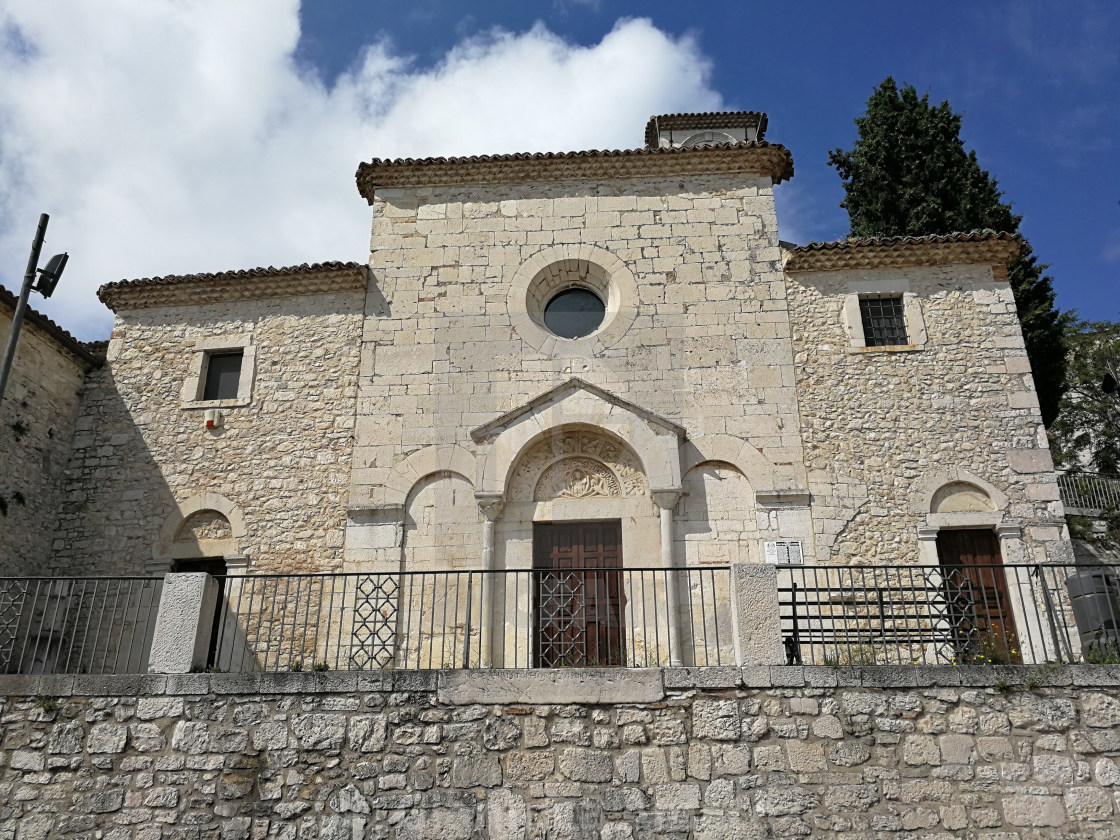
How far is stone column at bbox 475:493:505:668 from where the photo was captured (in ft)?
36.7

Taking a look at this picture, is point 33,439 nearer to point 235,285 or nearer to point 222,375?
point 222,375

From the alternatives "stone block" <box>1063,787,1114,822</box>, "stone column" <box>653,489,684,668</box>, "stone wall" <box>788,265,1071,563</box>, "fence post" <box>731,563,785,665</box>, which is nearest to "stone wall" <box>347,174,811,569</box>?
"stone column" <box>653,489,684,668</box>

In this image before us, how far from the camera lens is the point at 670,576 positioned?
11266mm

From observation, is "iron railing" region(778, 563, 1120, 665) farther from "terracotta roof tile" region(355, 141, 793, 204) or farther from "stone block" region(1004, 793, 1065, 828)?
"terracotta roof tile" region(355, 141, 793, 204)

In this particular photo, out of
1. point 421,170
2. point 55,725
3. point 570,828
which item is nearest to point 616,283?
point 421,170

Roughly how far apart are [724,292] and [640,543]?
417 cm

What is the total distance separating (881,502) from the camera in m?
11.8

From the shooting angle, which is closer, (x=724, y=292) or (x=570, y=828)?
(x=570, y=828)

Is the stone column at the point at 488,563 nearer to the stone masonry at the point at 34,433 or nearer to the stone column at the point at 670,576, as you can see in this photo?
the stone column at the point at 670,576

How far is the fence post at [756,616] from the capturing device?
26.5 ft

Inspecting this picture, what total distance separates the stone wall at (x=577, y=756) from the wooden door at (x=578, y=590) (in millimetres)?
2639

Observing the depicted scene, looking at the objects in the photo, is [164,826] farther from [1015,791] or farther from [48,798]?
[1015,791]

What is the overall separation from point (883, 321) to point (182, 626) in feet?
Result: 34.4

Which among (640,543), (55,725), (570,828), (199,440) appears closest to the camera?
(570,828)
